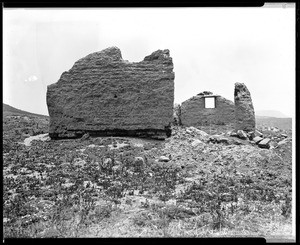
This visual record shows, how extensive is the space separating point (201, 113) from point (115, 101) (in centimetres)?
665

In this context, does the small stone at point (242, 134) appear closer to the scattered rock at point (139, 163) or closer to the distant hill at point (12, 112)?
the scattered rock at point (139, 163)

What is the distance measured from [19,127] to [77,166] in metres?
1.47

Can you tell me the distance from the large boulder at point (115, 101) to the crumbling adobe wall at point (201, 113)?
17.5ft

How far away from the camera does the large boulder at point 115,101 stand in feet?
29.1

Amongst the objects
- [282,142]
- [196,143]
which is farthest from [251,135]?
[282,142]

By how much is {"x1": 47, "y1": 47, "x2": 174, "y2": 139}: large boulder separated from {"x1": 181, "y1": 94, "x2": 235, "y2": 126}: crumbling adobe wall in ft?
17.5

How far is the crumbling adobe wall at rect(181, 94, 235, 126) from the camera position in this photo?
46.6 ft

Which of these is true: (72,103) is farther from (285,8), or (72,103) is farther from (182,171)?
(285,8)

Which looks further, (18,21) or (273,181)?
(273,181)

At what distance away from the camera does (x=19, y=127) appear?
674 cm

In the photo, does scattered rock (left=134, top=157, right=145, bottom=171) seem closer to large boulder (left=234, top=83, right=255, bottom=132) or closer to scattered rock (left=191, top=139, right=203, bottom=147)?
scattered rock (left=191, top=139, right=203, bottom=147)

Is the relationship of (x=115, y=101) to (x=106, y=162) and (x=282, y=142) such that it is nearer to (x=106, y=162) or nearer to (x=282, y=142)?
(x=106, y=162)
